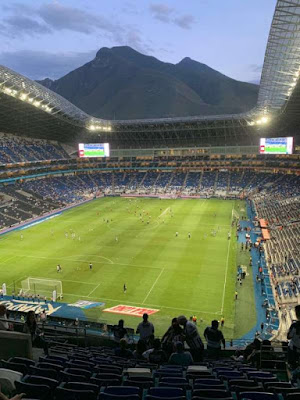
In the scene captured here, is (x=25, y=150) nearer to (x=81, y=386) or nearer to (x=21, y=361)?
(x=21, y=361)

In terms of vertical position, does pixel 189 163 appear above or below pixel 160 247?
above

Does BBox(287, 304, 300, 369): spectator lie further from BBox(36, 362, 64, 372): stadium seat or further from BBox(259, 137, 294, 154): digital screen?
BBox(259, 137, 294, 154): digital screen

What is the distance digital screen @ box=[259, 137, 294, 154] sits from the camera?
74.2 metres

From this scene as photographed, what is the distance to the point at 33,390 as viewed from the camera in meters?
5.97

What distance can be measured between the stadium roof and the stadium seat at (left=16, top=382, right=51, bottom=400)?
31.9m

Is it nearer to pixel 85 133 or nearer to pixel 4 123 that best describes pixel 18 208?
pixel 4 123

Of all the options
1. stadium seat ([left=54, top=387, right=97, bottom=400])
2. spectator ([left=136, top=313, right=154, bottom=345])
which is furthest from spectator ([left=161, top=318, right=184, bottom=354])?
stadium seat ([left=54, top=387, right=97, bottom=400])

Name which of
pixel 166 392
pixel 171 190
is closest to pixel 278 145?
pixel 171 190

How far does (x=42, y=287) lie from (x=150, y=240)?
18.6m

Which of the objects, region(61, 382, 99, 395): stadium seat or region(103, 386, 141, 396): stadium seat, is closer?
region(103, 386, 141, 396): stadium seat

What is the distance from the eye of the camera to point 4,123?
74.2 m

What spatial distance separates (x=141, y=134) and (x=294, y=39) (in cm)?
7079

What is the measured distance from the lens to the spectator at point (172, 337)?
31.5ft

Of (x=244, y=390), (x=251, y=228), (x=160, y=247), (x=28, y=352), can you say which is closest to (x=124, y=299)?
(x=160, y=247)
